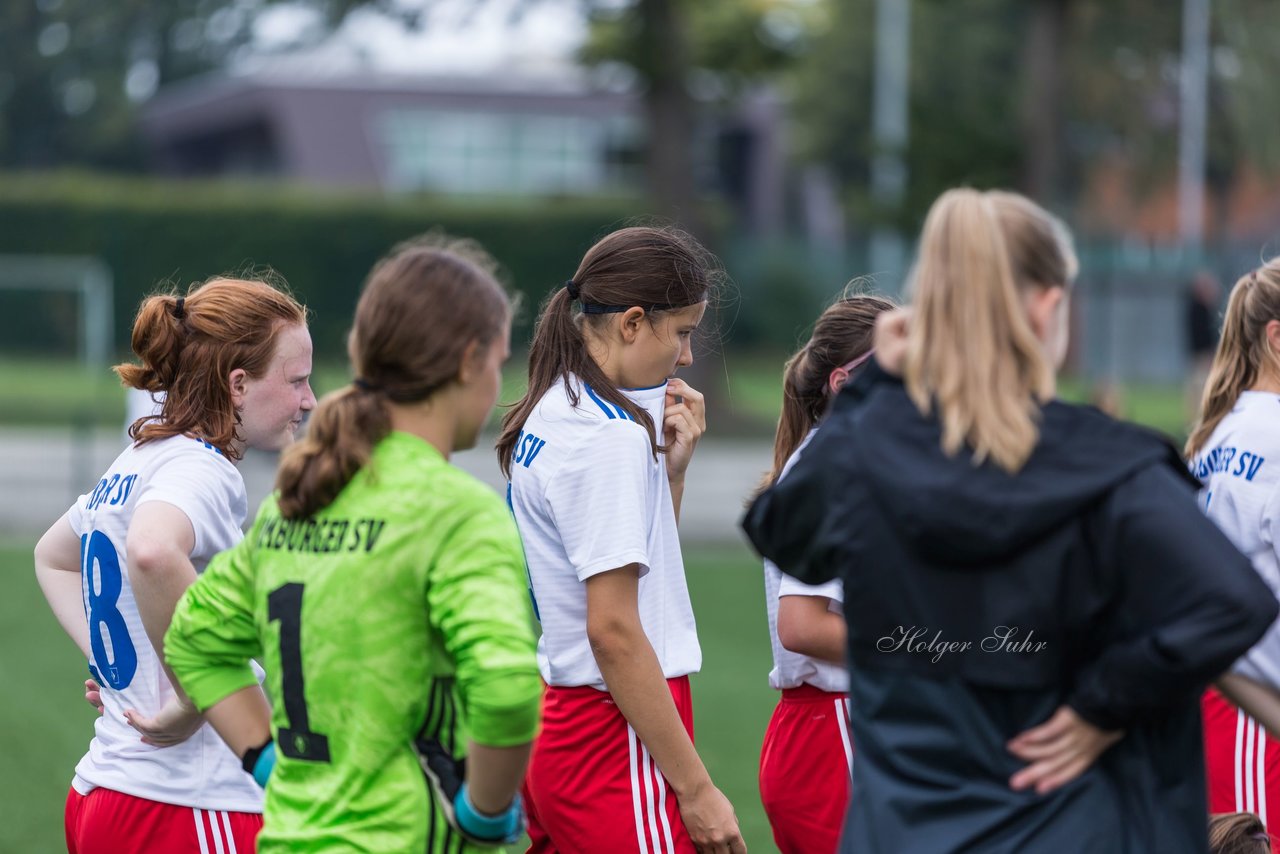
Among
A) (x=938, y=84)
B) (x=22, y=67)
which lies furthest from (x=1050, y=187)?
(x=22, y=67)

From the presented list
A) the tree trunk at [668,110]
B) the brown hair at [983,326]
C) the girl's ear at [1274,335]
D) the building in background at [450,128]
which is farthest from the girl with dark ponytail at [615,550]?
the building in background at [450,128]

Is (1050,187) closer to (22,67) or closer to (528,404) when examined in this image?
(528,404)

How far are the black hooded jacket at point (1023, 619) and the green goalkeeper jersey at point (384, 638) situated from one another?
1.74 ft

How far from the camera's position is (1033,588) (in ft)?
7.34

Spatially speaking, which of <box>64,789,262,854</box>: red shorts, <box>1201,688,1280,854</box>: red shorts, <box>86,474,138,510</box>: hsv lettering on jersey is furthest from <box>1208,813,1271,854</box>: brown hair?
<box>86,474,138,510</box>: hsv lettering on jersey

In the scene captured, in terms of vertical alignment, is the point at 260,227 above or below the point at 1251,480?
below

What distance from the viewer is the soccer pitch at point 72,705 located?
20.7 feet

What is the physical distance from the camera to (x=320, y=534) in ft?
7.86

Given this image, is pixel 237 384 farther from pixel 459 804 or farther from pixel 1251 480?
pixel 1251 480

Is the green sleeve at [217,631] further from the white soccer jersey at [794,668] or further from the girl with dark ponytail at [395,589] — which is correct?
the white soccer jersey at [794,668]

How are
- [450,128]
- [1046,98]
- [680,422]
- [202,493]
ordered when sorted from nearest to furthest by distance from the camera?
[202,493] → [680,422] → [1046,98] → [450,128]

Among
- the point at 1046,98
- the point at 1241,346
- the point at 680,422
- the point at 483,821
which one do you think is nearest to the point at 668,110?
the point at 1046,98

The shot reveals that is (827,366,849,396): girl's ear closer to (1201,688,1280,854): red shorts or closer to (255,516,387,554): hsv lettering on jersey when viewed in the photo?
(1201,688,1280,854): red shorts

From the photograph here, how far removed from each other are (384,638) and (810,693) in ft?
4.18
